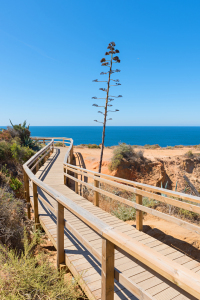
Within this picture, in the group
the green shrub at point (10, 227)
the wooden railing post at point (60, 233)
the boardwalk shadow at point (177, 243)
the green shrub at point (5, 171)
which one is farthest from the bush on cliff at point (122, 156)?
the wooden railing post at point (60, 233)

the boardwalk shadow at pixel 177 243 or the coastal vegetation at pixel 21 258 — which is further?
the boardwalk shadow at pixel 177 243

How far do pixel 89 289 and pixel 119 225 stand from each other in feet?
6.86

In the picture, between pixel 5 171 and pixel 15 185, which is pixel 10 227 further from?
pixel 5 171

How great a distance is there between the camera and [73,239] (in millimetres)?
3465

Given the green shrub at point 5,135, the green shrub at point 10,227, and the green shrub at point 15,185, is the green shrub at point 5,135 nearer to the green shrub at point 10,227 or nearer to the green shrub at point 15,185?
the green shrub at point 15,185

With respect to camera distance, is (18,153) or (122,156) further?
(122,156)

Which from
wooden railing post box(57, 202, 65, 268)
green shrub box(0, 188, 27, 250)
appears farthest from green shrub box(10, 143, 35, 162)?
wooden railing post box(57, 202, 65, 268)

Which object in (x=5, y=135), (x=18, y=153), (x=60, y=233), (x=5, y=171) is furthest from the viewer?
(x=5, y=135)

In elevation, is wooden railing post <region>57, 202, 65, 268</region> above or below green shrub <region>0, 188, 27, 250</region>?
above

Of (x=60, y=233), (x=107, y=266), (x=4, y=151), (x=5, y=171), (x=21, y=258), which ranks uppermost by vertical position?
(x=4, y=151)

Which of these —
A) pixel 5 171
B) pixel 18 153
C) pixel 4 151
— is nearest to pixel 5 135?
pixel 18 153

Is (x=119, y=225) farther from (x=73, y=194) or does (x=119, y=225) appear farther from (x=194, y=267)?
(x=73, y=194)

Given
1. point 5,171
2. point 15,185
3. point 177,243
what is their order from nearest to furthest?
point 177,243 < point 15,185 < point 5,171

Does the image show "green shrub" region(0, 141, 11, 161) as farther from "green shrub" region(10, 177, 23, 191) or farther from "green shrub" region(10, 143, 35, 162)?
"green shrub" region(10, 177, 23, 191)
